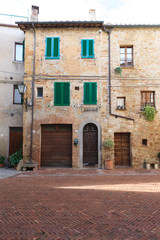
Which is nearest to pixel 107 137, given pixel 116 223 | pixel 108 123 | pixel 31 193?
pixel 108 123

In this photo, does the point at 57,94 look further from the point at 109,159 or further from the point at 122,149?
the point at 122,149

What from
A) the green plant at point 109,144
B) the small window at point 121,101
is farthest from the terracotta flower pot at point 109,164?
the small window at point 121,101

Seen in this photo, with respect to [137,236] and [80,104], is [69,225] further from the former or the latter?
[80,104]

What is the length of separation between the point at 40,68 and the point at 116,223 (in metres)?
10.8

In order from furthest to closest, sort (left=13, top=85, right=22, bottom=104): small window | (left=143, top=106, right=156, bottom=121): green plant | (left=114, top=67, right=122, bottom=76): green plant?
(left=13, top=85, right=22, bottom=104): small window → (left=114, top=67, right=122, bottom=76): green plant → (left=143, top=106, right=156, bottom=121): green plant

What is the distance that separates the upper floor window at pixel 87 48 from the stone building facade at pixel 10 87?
452cm

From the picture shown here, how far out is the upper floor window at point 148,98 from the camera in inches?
486

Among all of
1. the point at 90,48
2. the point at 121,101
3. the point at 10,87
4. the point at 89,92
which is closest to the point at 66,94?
the point at 89,92

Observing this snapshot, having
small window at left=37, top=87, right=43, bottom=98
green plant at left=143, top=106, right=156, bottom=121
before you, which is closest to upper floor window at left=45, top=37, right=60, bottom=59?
small window at left=37, top=87, right=43, bottom=98

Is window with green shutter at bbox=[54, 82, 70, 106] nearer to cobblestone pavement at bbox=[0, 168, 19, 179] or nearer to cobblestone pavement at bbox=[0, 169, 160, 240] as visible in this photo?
cobblestone pavement at bbox=[0, 168, 19, 179]

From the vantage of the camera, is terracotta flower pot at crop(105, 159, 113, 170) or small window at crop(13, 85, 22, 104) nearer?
terracotta flower pot at crop(105, 159, 113, 170)

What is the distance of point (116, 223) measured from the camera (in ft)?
11.2

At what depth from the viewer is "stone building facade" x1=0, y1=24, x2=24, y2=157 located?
13156 mm

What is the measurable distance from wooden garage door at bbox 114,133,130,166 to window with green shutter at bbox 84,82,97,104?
2667 millimetres
